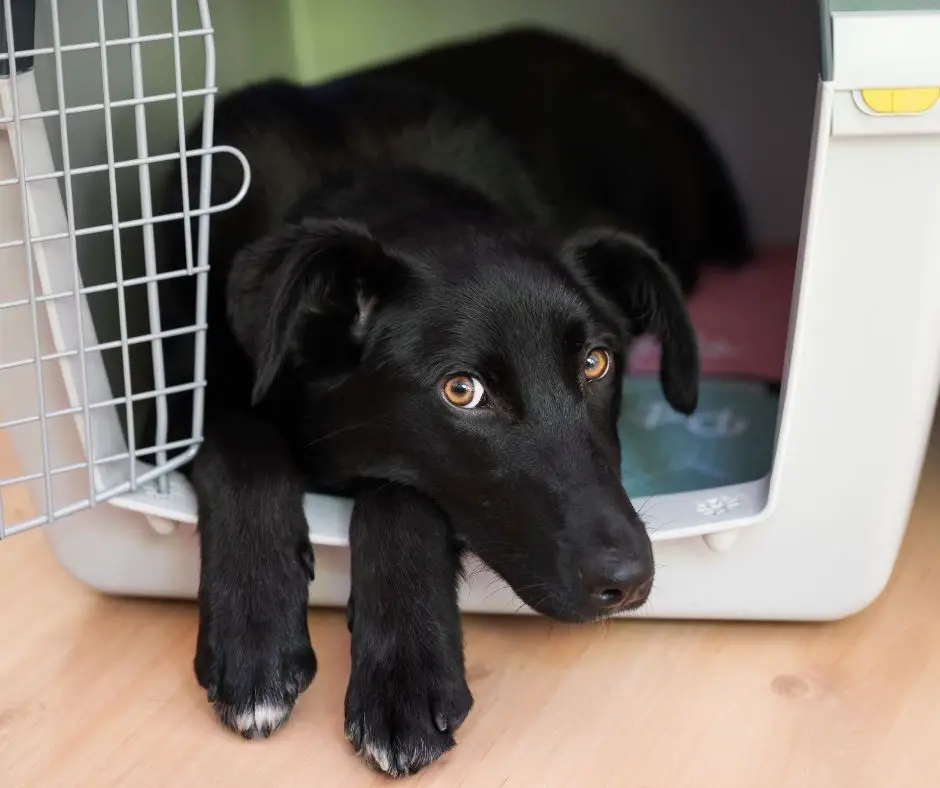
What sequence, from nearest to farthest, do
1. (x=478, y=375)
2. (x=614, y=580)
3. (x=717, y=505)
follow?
(x=614, y=580)
(x=478, y=375)
(x=717, y=505)

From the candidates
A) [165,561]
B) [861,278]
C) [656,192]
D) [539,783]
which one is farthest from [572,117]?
[539,783]

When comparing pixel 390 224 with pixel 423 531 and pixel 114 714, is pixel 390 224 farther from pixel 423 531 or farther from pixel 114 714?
pixel 114 714

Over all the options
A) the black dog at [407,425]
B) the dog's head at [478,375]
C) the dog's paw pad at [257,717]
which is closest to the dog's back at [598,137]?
the black dog at [407,425]

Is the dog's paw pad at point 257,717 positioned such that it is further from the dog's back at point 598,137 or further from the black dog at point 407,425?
the dog's back at point 598,137

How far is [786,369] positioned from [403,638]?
53 centimetres

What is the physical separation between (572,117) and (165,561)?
109cm

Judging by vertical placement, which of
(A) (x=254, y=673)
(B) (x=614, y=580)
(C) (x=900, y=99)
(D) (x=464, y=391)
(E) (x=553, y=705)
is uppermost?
(C) (x=900, y=99)

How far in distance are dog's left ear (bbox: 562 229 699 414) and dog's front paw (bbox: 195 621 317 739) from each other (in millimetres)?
555

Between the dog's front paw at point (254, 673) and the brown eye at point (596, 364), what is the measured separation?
0.44m

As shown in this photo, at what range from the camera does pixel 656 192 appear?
216 centimetres

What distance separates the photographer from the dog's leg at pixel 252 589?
1.25 m

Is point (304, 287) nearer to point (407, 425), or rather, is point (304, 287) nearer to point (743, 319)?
point (407, 425)

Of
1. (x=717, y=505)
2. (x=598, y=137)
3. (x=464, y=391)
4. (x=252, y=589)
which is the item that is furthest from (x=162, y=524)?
(x=598, y=137)

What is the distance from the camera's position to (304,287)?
1.25 meters
